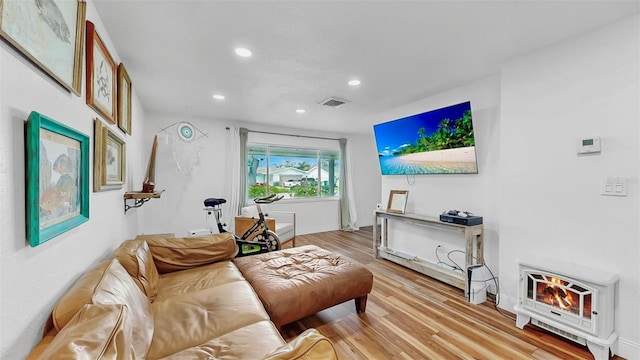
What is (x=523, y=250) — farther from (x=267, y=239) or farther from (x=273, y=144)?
(x=273, y=144)

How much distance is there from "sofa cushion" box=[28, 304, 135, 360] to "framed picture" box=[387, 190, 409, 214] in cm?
330

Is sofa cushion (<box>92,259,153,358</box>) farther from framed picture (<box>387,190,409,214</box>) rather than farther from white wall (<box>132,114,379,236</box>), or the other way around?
framed picture (<box>387,190,409,214</box>)

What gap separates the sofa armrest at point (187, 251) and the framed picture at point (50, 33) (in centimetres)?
141

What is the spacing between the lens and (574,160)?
6.64 feet

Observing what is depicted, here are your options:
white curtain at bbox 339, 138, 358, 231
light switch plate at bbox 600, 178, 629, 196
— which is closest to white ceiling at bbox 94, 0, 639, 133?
light switch plate at bbox 600, 178, 629, 196

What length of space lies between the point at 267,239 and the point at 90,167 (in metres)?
2.27

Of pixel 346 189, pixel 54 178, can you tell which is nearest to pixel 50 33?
pixel 54 178

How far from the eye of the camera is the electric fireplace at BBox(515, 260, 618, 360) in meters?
1.75

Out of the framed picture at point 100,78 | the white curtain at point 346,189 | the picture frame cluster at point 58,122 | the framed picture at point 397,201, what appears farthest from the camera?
the white curtain at point 346,189

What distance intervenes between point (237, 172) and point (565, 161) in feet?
14.8

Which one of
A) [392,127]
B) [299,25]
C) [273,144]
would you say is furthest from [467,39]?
[273,144]

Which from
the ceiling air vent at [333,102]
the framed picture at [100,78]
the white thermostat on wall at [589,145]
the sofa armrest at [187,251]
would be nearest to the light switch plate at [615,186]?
the white thermostat on wall at [589,145]

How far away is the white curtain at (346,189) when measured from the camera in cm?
612

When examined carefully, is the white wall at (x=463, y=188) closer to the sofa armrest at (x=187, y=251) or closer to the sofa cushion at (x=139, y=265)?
the sofa armrest at (x=187, y=251)
